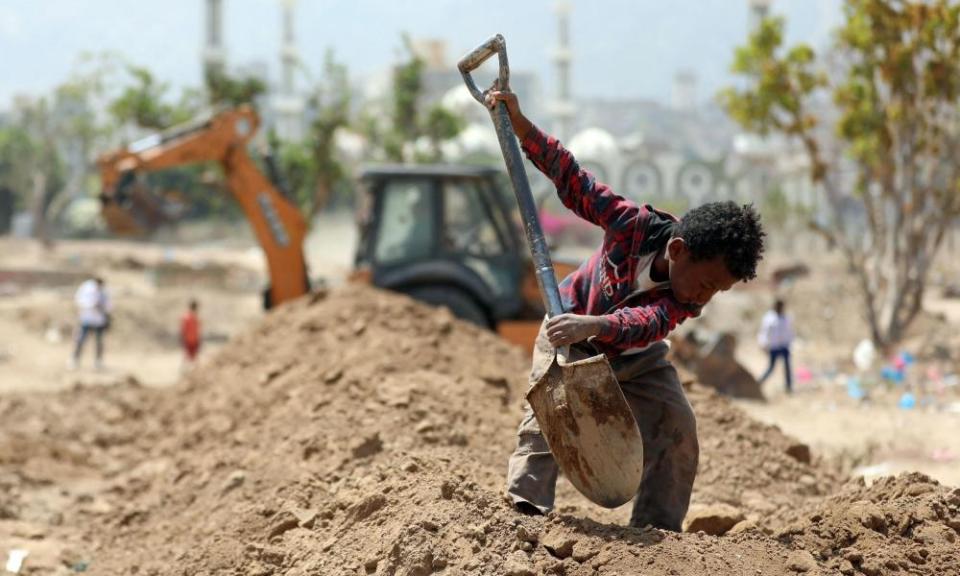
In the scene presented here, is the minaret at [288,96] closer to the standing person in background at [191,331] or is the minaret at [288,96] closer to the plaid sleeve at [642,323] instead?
the standing person in background at [191,331]

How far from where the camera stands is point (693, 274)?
3980 millimetres

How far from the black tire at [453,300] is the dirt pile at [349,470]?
→ 0.75 metres

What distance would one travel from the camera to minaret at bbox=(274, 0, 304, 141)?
210ft

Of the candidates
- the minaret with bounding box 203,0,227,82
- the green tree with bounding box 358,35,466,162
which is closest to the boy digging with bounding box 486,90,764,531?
the green tree with bounding box 358,35,466,162

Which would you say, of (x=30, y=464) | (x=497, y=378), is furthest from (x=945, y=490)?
(x=30, y=464)

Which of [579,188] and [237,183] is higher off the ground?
[237,183]

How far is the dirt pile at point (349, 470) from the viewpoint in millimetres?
3828

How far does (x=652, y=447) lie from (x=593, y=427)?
491 millimetres

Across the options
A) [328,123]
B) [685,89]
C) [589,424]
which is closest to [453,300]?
[589,424]

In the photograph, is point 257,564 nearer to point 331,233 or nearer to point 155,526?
point 155,526

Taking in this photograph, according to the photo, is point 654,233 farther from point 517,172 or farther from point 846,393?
point 846,393

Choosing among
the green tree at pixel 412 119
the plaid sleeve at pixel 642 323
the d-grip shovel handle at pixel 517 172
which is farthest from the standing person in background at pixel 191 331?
the green tree at pixel 412 119

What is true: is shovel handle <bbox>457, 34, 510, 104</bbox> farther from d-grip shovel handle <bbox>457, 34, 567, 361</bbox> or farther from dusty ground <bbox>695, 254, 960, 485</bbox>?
dusty ground <bbox>695, 254, 960, 485</bbox>

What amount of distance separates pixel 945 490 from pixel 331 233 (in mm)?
49299
